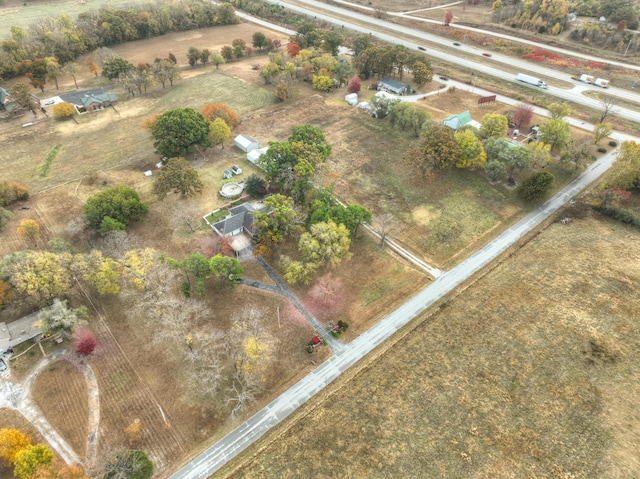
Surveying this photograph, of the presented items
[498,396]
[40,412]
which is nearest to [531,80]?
[498,396]

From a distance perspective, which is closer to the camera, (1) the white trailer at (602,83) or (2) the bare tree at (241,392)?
(2) the bare tree at (241,392)

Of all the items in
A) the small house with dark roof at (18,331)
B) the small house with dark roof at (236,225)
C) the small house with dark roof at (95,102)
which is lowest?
the small house with dark roof at (18,331)

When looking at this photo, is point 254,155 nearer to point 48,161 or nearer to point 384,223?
point 384,223

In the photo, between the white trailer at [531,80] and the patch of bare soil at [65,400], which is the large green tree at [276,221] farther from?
the white trailer at [531,80]

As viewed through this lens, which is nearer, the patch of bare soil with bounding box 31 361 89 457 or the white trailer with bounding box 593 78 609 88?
the patch of bare soil with bounding box 31 361 89 457

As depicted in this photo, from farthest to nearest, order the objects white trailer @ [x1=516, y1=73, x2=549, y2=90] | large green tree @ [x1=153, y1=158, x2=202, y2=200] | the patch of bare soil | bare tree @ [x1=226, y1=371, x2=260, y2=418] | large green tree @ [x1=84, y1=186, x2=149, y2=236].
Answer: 1. white trailer @ [x1=516, y1=73, x2=549, y2=90]
2. large green tree @ [x1=153, y1=158, x2=202, y2=200]
3. large green tree @ [x1=84, y1=186, x2=149, y2=236]
4. bare tree @ [x1=226, y1=371, x2=260, y2=418]
5. the patch of bare soil

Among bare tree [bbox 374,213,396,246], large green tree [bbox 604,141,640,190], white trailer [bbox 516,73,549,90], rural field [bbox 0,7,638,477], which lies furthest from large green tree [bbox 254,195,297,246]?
white trailer [bbox 516,73,549,90]

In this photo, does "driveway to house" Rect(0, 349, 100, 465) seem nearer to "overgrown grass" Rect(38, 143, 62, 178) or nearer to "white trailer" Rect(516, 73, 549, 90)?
"overgrown grass" Rect(38, 143, 62, 178)

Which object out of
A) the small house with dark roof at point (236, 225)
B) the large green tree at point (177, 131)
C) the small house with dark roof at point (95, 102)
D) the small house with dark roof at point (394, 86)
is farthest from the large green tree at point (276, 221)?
the small house with dark roof at point (95, 102)
